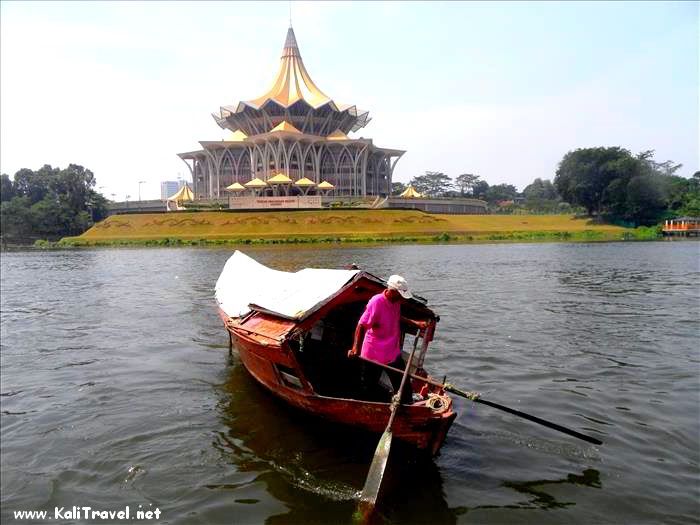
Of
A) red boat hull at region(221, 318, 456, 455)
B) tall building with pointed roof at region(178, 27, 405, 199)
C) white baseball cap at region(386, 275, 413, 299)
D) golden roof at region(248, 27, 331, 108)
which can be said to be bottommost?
→ red boat hull at region(221, 318, 456, 455)

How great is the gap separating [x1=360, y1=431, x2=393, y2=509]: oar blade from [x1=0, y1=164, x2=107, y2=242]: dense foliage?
7976cm

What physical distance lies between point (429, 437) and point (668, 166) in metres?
90.5

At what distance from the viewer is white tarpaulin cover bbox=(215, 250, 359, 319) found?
8.41 m

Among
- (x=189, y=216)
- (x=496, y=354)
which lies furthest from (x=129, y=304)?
(x=189, y=216)

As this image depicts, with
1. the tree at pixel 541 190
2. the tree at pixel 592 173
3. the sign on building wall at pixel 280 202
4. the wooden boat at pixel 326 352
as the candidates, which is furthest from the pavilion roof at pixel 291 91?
the wooden boat at pixel 326 352

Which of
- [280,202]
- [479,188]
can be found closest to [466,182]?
[479,188]

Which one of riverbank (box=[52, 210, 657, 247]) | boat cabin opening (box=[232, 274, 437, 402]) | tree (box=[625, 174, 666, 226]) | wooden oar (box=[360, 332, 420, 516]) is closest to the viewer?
wooden oar (box=[360, 332, 420, 516])

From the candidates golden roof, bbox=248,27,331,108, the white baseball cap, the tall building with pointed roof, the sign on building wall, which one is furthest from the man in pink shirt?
golden roof, bbox=248,27,331,108

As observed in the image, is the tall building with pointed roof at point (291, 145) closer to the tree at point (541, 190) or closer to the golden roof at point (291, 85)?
the golden roof at point (291, 85)

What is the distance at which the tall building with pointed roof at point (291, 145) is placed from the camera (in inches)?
3250

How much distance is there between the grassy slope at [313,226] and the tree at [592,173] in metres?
5.33

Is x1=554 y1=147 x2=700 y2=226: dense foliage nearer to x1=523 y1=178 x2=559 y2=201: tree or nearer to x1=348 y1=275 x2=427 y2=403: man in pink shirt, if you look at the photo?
x1=523 y1=178 x2=559 y2=201: tree

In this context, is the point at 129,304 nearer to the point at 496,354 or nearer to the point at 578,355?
the point at 496,354

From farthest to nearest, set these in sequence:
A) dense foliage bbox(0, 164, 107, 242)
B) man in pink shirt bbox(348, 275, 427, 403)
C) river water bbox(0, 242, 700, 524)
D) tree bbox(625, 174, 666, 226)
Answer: dense foliage bbox(0, 164, 107, 242)
tree bbox(625, 174, 666, 226)
man in pink shirt bbox(348, 275, 427, 403)
river water bbox(0, 242, 700, 524)
